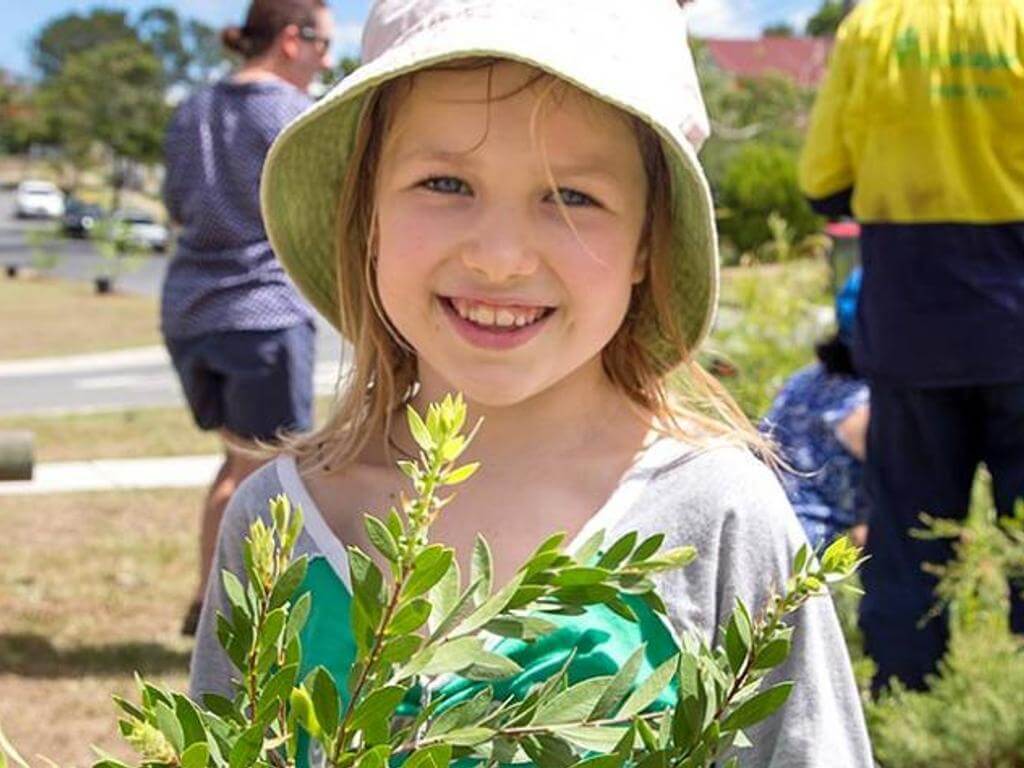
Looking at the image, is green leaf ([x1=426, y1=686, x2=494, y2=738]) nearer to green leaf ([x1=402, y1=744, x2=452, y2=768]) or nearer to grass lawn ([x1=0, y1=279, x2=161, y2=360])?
green leaf ([x1=402, y1=744, x2=452, y2=768])

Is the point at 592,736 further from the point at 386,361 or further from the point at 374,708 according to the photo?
the point at 386,361

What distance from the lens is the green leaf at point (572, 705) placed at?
793 mm

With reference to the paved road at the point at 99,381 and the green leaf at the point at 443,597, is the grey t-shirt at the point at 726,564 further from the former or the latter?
the paved road at the point at 99,381

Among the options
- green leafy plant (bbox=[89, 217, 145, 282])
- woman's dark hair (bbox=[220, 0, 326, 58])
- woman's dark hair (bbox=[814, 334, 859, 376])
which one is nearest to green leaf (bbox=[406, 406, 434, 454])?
woman's dark hair (bbox=[814, 334, 859, 376])

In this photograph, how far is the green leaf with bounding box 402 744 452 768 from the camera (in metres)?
0.68

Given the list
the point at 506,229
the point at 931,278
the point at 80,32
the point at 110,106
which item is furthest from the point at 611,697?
the point at 80,32

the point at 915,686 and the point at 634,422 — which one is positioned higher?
the point at 634,422

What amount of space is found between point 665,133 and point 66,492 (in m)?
5.62

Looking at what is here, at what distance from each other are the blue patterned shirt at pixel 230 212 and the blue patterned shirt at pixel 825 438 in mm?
1323

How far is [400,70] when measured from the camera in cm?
137

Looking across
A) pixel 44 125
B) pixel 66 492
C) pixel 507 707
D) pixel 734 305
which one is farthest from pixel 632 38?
pixel 44 125

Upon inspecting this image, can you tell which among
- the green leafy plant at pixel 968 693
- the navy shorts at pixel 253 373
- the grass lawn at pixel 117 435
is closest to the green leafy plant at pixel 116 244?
the grass lawn at pixel 117 435

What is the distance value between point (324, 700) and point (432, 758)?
0.18 ft

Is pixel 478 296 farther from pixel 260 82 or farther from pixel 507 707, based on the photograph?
pixel 260 82
